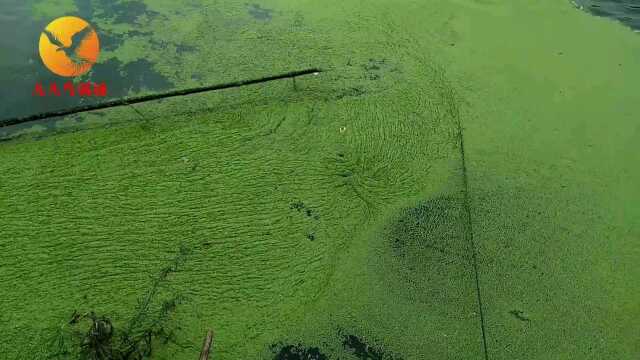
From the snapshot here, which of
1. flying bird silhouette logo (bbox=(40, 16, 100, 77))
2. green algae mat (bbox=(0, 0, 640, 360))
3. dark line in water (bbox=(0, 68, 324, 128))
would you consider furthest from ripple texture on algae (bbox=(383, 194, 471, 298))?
flying bird silhouette logo (bbox=(40, 16, 100, 77))

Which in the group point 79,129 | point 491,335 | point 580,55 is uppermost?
point 580,55

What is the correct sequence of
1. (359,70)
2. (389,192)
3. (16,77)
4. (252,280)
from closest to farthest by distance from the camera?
(252,280) < (389,192) < (16,77) < (359,70)

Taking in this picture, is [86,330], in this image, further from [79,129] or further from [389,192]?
[389,192]

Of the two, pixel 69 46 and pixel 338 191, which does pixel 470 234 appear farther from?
pixel 69 46

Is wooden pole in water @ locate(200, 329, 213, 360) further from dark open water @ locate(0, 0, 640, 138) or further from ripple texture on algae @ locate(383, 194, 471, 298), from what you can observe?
dark open water @ locate(0, 0, 640, 138)

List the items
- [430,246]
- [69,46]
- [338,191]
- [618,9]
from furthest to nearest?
[618,9], [69,46], [338,191], [430,246]

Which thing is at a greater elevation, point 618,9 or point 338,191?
point 618,9

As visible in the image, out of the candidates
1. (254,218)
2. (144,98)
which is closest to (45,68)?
(144,98)

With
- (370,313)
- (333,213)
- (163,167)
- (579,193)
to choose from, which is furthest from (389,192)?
(163,167)

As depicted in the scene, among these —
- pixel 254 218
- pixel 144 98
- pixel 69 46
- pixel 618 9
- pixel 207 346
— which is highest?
pixel 618 9
